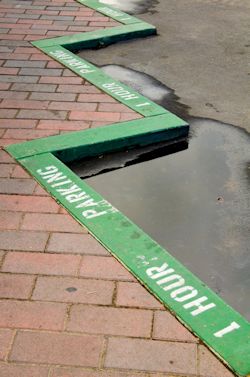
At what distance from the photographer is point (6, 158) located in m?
3.77

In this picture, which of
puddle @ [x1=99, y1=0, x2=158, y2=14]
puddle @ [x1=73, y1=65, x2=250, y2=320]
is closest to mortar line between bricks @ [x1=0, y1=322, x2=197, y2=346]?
puddle @ [x1=73, y1=65, x2=250, y2=320]

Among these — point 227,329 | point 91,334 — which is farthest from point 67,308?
point 227,329

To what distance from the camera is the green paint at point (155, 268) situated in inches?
94.7

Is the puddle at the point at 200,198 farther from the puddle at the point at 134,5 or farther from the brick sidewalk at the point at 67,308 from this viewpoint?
the puddle at the point at 134,5

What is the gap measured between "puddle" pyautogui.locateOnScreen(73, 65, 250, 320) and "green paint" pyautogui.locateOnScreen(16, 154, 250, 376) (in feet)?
0.51

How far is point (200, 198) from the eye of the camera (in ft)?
11.7

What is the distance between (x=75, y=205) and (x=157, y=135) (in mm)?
1121

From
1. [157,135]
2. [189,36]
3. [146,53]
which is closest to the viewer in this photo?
[157,135]

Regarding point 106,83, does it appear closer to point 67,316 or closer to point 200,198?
point 200,198

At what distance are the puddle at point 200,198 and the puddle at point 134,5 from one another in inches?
137

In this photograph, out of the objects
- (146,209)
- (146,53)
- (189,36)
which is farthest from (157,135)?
(189,36)

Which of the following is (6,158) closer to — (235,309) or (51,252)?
(51,252)

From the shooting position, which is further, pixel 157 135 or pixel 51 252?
pixel 157 135

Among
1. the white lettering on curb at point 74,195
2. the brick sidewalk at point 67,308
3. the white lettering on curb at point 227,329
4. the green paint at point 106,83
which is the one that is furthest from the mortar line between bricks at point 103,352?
the green paint at point 106,83
